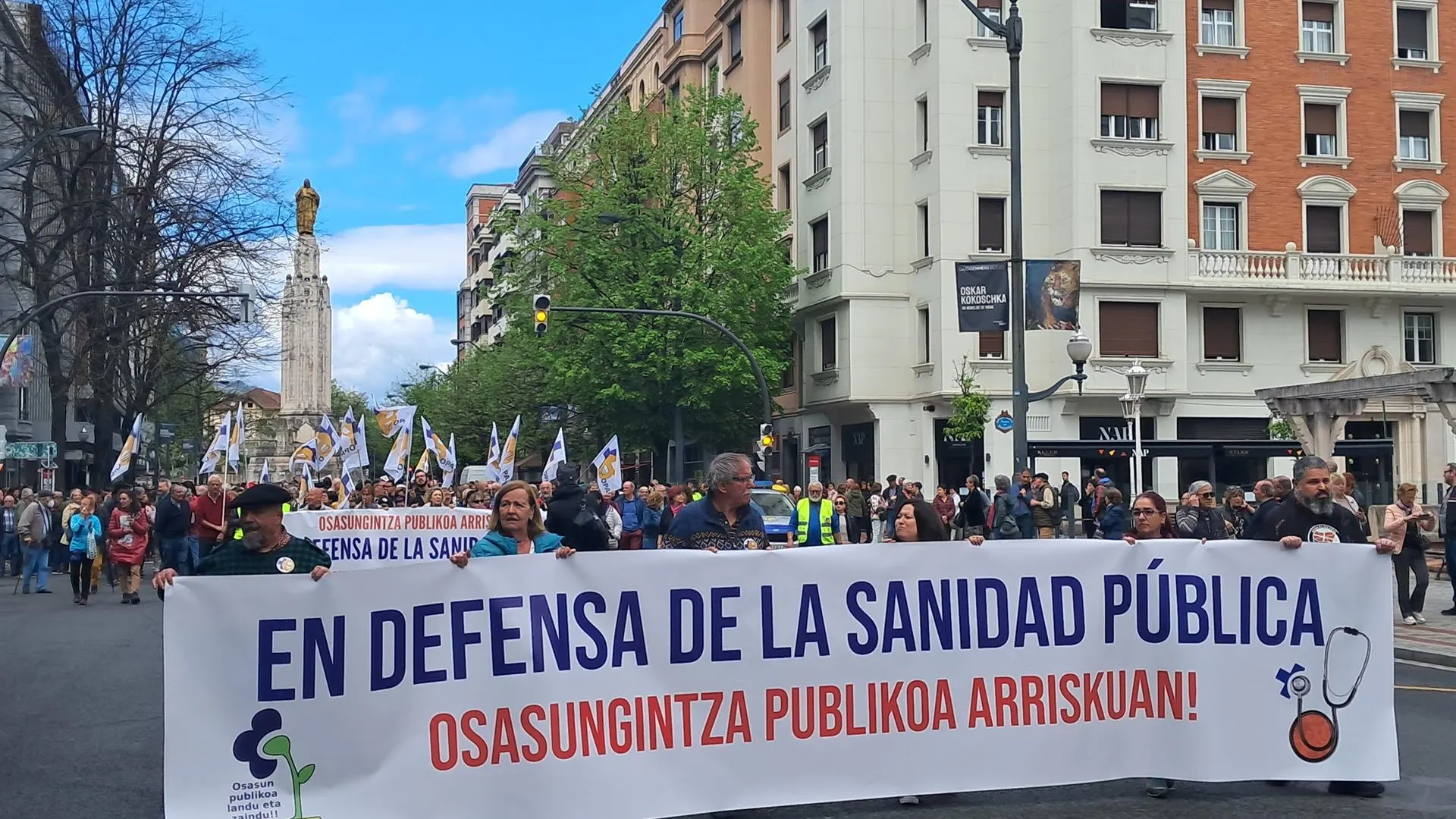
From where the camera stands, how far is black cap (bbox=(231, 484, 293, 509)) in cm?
642

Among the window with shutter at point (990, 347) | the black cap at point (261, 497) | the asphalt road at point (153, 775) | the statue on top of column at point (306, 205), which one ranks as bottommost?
the asphalt road at point (153, 775)

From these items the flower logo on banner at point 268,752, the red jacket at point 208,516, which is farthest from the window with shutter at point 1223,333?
the flower logo on banner at point 268,752

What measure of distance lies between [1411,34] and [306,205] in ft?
250

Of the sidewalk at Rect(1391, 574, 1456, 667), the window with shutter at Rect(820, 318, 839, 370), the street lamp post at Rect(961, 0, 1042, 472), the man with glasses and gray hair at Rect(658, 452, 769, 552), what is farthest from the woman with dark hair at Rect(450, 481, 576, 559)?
the window with shutter at Rect(820, 318, 839, 370)

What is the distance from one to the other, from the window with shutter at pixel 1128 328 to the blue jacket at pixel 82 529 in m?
25.3

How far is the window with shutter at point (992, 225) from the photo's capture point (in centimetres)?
3912

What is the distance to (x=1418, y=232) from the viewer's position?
4072cm

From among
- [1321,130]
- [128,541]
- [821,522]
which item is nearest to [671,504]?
[821,522]

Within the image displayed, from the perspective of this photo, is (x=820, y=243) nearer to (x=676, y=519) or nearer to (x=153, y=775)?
(x=676, y=519)

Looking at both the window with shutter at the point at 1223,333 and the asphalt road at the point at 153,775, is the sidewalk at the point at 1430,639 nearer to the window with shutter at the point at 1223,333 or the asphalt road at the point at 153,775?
the asphalt road at the point at 153,775

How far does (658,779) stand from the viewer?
633cm

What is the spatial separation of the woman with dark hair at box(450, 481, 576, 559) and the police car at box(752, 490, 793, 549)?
20.0 meters

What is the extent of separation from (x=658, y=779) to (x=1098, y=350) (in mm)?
33672

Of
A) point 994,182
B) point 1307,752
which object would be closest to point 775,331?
point 994,182
